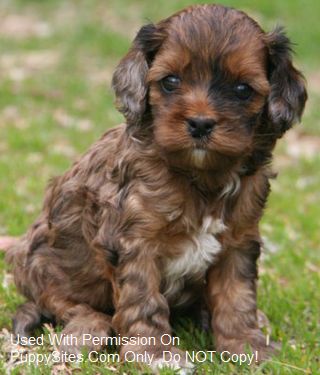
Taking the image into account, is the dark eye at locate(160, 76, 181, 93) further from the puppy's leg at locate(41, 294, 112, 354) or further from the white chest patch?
the puppy's leg at locate(41, 294, 112, 354)

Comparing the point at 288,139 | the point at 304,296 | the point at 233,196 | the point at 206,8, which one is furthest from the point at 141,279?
the point at 288,139

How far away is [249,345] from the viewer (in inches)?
221

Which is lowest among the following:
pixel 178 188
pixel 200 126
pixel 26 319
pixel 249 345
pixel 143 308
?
pixel 26 319

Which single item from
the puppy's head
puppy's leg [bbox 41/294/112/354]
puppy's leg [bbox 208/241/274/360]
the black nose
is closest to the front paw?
puppy's leg [bbox 208/241/274/360]

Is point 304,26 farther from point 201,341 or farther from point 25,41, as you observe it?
point 201,341

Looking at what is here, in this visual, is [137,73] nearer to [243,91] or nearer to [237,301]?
[243,91]

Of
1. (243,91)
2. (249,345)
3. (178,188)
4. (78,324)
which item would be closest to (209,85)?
(243,91)

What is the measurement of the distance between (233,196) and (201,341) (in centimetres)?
105

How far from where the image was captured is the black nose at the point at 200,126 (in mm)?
4906

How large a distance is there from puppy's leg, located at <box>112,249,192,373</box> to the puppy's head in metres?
0.70

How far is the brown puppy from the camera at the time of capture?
5070 millimetres

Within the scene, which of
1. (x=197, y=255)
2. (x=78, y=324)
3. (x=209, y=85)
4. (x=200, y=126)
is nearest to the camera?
(x=200, y=126)

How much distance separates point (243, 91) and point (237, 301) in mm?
1321

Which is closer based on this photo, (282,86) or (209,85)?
(209,85)
